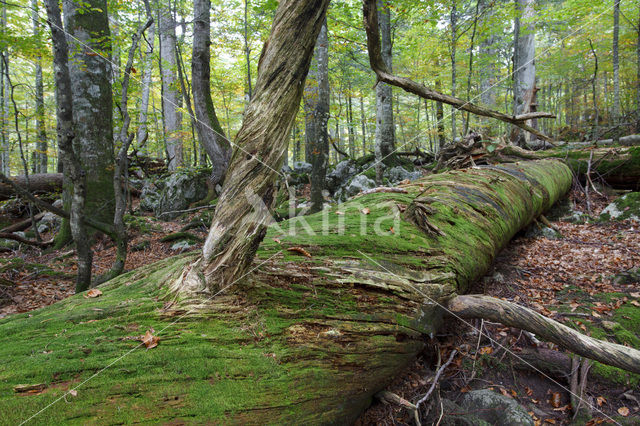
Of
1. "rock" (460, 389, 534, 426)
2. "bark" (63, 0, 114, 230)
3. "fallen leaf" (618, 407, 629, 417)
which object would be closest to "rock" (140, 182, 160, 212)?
"bark" (63, 0, 114, 230)

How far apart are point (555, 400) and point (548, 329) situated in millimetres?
603

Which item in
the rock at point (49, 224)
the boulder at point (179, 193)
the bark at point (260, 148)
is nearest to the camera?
Result: the bark at point (260, 148)

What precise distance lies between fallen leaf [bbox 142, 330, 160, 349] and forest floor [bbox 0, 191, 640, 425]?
1.45 m

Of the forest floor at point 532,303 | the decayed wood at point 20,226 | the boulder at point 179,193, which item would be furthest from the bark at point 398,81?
the decayed wood at point 20,226

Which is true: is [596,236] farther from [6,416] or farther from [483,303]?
[6,416]

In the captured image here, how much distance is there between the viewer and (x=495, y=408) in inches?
88.9

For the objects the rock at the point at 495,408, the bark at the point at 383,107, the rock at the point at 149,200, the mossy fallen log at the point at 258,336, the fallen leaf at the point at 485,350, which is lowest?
the rock at the point at 495,408

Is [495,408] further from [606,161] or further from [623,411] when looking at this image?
[606,161]

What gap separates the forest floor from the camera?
2369mm

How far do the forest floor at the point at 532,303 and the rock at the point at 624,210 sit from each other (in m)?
0.30

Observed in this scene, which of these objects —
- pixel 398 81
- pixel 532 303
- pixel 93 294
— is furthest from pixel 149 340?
pixel 532 303

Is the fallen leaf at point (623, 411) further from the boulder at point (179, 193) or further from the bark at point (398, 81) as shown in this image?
the boulder at point (179, 193)

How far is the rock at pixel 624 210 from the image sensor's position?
5758 millimetres

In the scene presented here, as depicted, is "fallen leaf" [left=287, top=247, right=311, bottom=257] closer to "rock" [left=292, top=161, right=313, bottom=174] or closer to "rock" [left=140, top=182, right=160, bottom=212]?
"rock" [left=140, top=182, right=160, bottom=212]
